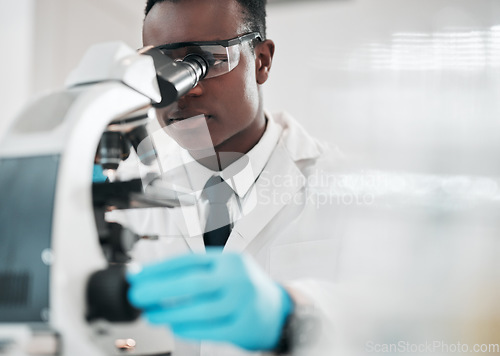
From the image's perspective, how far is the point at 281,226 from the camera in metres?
0.94

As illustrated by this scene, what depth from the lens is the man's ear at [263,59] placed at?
1035mm

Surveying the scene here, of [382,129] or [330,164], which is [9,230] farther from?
[382,129]

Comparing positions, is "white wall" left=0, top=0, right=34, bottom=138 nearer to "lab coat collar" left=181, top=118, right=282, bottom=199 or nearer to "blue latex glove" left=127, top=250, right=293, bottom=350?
"lab coat collar" left=181, top=118, right=282, bottom=199

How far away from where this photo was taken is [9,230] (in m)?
0.47

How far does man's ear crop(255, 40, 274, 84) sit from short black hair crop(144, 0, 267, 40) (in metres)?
0.02

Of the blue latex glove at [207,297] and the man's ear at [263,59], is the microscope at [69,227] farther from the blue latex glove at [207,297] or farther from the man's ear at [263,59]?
the man's ear at [263,59]

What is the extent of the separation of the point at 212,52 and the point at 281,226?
39 cm

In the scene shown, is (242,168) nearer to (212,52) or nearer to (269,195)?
(269,195)

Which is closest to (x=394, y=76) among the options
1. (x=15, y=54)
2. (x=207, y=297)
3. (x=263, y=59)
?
(x=263, y=59)

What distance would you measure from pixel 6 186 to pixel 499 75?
109 centimetres

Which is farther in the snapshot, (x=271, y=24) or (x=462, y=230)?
(x=271, y=24)

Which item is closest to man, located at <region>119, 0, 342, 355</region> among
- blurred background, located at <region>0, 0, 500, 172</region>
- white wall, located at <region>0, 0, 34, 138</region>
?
blurred background, located at <region>0, 0, 500, 172</region>

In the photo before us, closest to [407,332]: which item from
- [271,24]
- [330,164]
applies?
[330,164]

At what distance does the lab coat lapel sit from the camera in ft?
3.00
